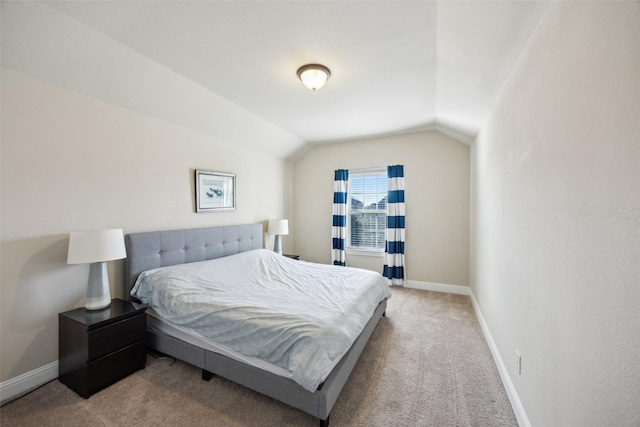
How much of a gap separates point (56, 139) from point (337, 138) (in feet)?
11.6

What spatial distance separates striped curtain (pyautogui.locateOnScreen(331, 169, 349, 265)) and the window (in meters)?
0.18

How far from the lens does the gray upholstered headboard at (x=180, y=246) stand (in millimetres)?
2445

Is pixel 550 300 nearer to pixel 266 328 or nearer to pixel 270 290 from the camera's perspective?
pixel 266 328

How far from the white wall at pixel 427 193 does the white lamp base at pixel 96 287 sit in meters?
3.46

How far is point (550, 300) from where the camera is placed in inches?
50.3

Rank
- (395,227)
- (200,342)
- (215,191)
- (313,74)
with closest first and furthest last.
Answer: (200,342)
(313,74)
(215,191)
(395,227)

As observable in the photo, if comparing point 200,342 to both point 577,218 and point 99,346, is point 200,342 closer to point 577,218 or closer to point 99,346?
point 99,346

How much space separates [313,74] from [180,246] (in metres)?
2.30

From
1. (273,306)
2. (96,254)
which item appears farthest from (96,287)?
(273,306)

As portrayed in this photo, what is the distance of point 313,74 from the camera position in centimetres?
218

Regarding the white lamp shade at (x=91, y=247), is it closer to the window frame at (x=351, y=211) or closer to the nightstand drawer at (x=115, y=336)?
the nightstand drawer at (x=115, y=336)

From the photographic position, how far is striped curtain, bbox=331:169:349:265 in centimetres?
468

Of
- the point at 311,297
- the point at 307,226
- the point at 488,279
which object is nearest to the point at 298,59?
the point at 311,297

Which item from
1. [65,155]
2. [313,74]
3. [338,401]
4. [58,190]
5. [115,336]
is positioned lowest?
[338,401]
